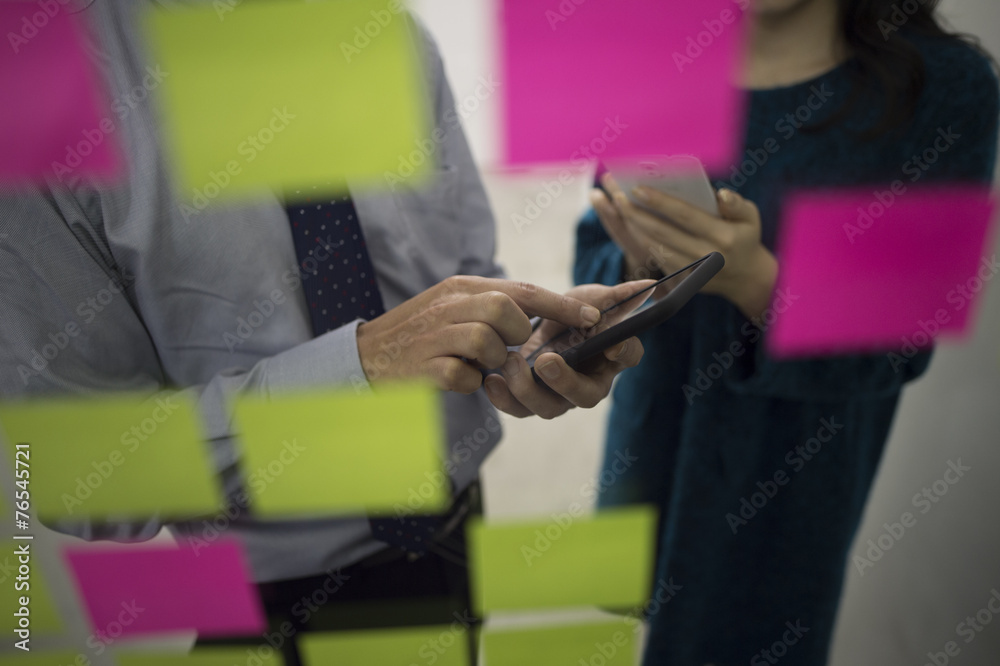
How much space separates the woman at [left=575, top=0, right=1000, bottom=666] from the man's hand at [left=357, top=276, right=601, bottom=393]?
Result: 14cm

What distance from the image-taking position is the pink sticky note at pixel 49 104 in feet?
1.33

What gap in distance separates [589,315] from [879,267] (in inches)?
12.3

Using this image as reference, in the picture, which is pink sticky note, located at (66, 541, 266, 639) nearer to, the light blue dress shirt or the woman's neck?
the light blue dress shirt

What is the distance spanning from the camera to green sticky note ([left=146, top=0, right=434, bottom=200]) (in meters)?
0.41

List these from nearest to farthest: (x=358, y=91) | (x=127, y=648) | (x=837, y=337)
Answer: (x=358, y=91), (x=837, y=337), (x=127, y=648)

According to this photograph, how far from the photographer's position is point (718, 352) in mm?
584

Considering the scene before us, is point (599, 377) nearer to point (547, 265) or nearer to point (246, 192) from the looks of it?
point (547, 265)

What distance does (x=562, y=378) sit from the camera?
1.40 feet

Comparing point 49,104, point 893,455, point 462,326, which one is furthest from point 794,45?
point 49,104

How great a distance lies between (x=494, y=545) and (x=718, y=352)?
0.33 m

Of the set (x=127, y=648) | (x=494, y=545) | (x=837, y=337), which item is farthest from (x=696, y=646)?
(x=127, y=648)

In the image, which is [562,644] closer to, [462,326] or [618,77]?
[462,326]

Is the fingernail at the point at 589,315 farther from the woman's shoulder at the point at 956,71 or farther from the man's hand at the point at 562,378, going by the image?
the woman's shoulder at the point at 956,71

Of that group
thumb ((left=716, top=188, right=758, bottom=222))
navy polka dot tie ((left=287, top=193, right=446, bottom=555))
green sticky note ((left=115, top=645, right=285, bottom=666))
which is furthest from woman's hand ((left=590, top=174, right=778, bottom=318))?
green sticky note ((left=115, top=645, right=285, bottom=666))
